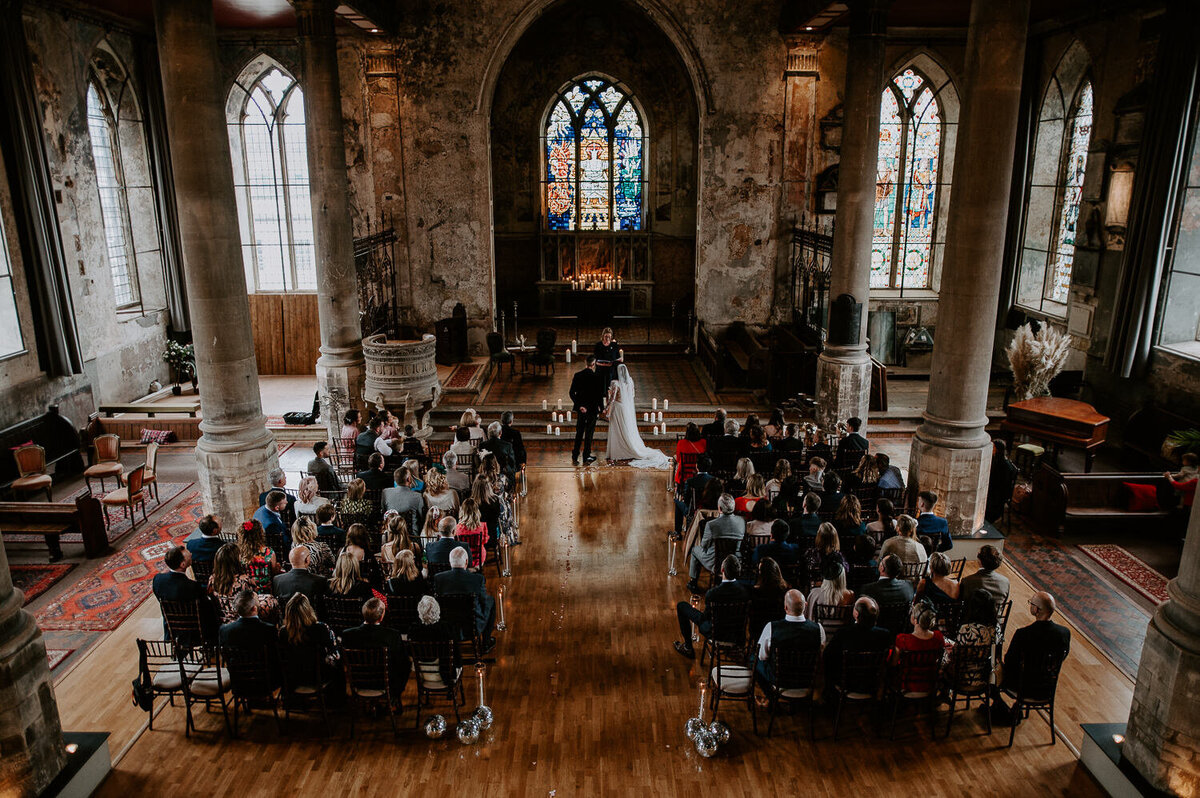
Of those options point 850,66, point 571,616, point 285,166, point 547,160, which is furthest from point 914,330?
point 285,166

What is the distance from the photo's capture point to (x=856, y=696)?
20.9 ft

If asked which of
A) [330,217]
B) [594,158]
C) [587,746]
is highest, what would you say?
[594,158]

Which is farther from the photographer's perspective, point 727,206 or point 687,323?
point 687,323

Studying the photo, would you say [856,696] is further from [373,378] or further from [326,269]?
[326,269]

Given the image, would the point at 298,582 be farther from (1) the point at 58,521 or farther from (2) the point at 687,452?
(1) the point at 58,521

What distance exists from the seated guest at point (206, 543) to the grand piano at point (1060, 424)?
1096cm

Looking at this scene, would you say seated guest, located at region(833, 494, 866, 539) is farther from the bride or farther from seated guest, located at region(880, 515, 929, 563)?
the bride

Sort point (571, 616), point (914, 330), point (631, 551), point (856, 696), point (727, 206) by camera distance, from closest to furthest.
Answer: point (856, 696) → point (571, 616) → point (631, 551) → point (727, 206) → point (914, 330)

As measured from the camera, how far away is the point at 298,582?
22.5ft

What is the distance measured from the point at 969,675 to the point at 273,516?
21.2 ft

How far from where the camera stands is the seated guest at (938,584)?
22.1 feet

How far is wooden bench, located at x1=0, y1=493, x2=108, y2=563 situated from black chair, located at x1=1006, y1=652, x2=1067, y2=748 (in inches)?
401

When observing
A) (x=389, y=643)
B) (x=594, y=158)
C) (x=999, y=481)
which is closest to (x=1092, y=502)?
(x=999, y=481)

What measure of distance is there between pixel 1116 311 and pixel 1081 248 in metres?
2.07
